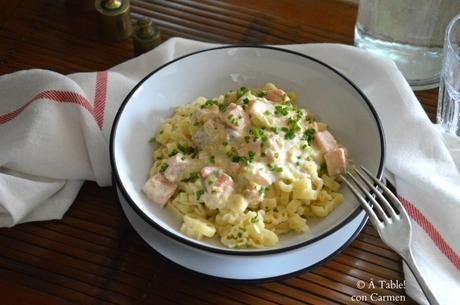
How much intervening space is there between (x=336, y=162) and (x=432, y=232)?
0.25 m

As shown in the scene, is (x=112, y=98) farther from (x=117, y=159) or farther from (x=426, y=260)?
(x=426, y=260)

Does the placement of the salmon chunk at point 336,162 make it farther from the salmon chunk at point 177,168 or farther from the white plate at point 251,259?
the salmon chunk at point 177,168

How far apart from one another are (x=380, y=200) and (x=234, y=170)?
11.8 inches

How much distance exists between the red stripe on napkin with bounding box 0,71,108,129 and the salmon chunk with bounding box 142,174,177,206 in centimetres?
28

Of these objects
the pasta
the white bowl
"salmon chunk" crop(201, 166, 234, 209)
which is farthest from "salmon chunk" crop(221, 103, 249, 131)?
the white bowl

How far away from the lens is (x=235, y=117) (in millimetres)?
1380

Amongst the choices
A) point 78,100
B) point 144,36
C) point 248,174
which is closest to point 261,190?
point 248,174

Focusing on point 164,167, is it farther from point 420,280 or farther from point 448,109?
point 448,109

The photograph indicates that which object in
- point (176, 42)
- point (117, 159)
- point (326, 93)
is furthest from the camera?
point (176, 42)

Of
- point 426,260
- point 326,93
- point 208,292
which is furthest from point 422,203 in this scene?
point 208,292

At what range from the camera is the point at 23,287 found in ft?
4.25

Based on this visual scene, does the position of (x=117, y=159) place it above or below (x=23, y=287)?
above

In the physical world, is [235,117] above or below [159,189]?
above

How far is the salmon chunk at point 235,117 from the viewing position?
1374 millimetres
